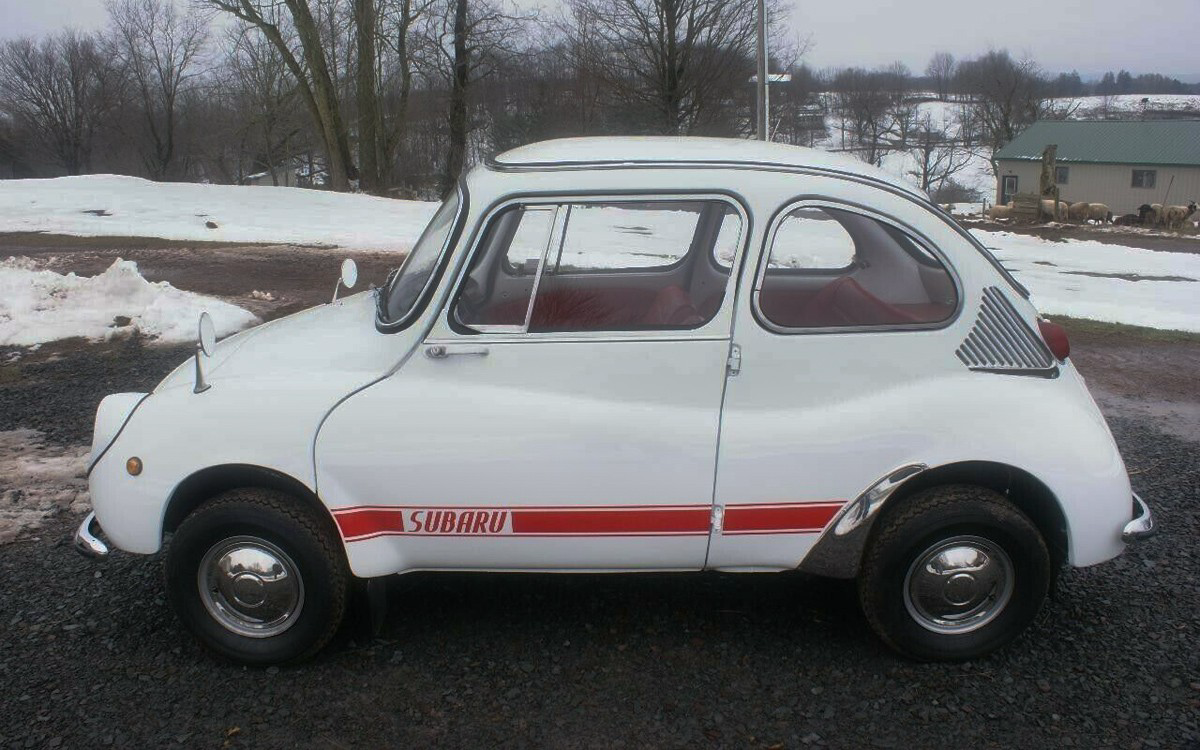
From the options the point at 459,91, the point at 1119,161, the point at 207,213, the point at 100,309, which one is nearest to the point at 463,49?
the point at 459,91

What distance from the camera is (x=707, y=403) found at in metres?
3.44

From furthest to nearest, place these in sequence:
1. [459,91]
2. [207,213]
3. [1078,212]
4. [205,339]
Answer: [459,91], [1078,212], [207,213], [205,339]

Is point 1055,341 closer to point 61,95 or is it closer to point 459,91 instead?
point 459,91

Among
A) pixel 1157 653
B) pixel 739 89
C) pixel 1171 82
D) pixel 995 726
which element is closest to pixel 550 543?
pixel 995 726

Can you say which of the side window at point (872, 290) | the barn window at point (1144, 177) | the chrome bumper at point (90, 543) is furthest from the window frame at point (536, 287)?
the barn window at point (1144, 177)

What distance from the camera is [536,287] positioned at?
3.52 m

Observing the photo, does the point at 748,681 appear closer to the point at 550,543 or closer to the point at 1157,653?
the point at 550,543

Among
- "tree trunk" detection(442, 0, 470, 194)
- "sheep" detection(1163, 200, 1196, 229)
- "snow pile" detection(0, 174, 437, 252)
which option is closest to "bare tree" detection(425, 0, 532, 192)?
"tree trunk" detection(442, 0, 470, 194)

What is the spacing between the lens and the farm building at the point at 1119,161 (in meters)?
53.3

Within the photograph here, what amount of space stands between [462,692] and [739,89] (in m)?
31.3

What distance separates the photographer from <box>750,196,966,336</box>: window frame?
3451 mm

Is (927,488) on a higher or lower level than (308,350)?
lower

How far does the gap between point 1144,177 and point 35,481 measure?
60893mm

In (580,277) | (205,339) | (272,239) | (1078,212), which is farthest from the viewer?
(1078,212)
